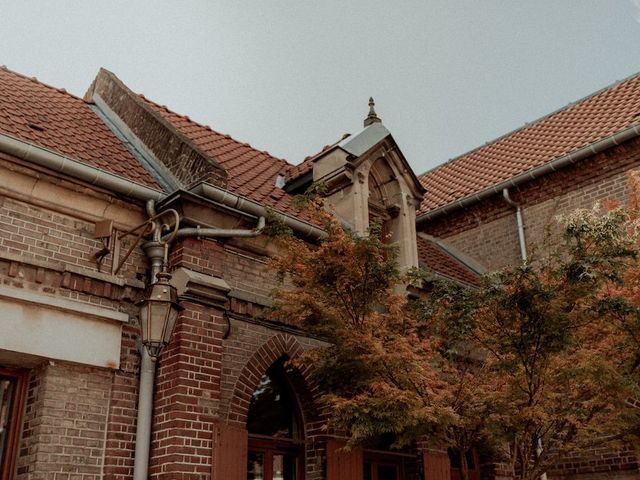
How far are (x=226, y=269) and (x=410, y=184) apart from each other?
4.12 m

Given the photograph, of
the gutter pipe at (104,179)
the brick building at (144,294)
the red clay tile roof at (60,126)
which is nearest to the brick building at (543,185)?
the brick building at (144,294)

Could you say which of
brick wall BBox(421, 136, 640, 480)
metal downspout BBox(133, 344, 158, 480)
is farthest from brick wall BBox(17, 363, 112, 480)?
brick wall BBox(421, 136, 640, 480)

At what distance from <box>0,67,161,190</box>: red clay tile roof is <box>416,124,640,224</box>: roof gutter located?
779 centimetres

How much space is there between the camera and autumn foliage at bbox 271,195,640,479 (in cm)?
695

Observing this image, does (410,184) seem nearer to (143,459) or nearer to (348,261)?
(348,261)

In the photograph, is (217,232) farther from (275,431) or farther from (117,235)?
(275,431)

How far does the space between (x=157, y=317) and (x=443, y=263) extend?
28.0ft

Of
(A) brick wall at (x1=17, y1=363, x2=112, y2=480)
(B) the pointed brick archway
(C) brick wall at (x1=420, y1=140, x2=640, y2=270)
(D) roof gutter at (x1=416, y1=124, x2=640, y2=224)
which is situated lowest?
(A) brick wall at (x1=17, y1=363, x2=112, y2=480)

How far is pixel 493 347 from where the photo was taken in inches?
296

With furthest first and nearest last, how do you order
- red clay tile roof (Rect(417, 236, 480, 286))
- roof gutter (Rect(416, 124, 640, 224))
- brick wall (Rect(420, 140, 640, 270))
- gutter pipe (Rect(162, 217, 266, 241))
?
red clay tile roof (Rect(417, 236, 480, 286))
brick wall (Rect(420, 140, 640, 270))
roof gutter (Rect(416, 124, 640, 224))
gutter pipe (Rect(162, 217, 266, 241))

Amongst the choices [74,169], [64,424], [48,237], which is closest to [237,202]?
[74,169]

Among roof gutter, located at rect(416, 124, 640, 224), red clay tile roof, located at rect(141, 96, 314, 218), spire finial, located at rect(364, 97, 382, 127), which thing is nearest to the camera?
red clay tile roof, located at rect(141, 96, 314, 218)

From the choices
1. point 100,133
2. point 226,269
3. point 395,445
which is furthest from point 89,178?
point 395,445

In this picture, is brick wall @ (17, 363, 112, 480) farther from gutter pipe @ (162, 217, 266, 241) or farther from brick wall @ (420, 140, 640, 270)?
brick wall @ (420, 140, 640, 270)
